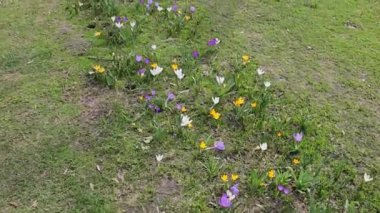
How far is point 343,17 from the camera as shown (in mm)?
5035

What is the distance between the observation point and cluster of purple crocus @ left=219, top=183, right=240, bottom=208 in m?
2.85

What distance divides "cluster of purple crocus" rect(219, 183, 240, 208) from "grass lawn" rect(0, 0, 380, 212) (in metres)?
0.06

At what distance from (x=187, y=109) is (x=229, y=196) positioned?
96 cm

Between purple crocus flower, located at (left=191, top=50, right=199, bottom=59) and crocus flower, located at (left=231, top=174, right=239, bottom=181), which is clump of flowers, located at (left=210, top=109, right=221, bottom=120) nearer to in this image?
crocus flower, located at (left=231, top=174, right=239, bottom=181)

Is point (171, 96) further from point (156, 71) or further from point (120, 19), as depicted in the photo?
point (120, 19)

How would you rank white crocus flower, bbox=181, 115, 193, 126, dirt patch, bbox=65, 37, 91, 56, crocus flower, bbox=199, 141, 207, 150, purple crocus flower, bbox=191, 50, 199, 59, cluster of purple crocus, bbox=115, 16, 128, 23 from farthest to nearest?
cluster of purple crocus, bbox=115, 16, 128, 23 → dirt patch, bbox=65, 37, 91, 56 → purple crocus flower, bbox=191, 50, 199, 59 → white crocus flower, bbox=181, 115, 193, 126 → crocus flower, bbox=199, 141, 207, 150

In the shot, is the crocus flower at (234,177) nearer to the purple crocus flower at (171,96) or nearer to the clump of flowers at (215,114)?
the clump of flowers at (215,114)

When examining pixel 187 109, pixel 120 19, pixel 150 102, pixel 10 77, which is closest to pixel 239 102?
pixel 187 109

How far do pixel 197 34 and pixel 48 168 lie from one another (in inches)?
82.4

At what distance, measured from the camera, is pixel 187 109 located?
3.67m

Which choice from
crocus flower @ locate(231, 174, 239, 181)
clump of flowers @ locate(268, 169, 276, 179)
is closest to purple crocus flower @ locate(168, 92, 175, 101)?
crocus flower @ locate(231, 174, 239, 181)

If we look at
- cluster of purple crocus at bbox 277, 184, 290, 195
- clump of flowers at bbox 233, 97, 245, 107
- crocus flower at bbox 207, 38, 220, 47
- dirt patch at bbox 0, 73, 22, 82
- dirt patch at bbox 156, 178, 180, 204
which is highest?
crocus flower at bbox 207, 38, 220, 47

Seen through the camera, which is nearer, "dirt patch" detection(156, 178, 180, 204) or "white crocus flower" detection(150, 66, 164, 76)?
"dirt patch" detection(156, 178, 180, 204)

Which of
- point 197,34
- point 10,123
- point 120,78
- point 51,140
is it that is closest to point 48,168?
point 51,140
